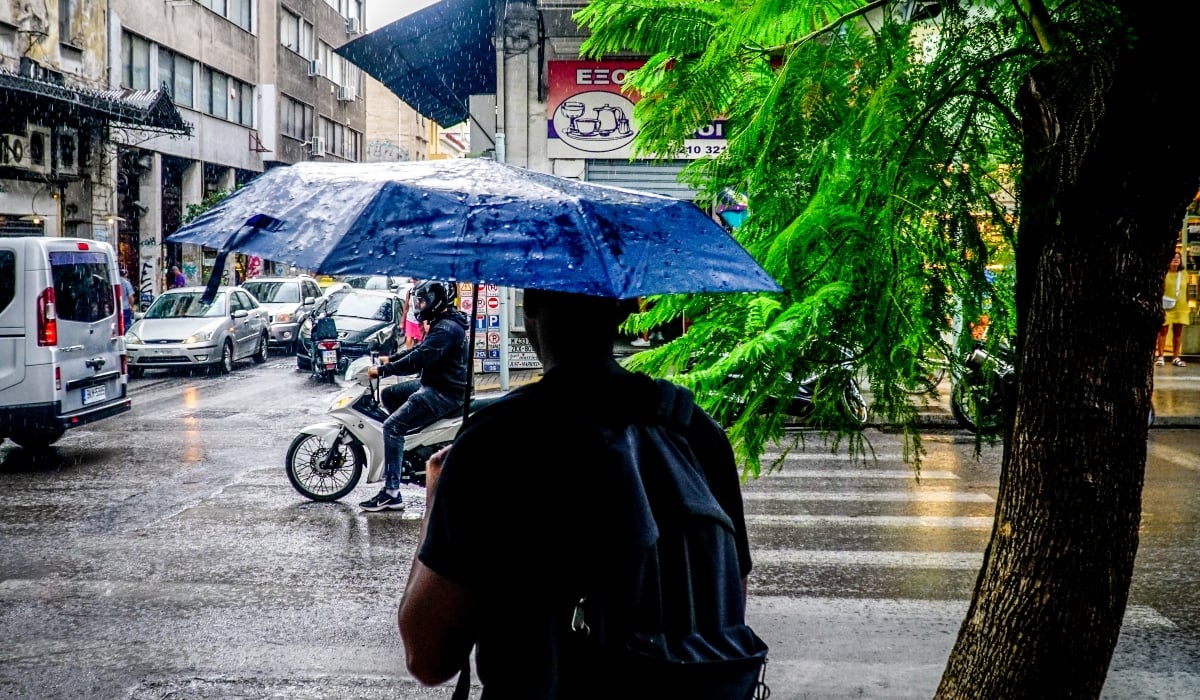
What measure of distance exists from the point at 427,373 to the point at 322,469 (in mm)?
1329

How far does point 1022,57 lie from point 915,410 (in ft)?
3.95

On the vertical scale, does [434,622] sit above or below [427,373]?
above

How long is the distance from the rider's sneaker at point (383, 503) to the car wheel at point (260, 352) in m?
14.3

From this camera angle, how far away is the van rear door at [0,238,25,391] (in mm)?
10039

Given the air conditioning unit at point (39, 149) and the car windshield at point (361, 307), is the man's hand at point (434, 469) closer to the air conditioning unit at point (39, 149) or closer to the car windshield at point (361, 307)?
the car windshield at point (361, 307)

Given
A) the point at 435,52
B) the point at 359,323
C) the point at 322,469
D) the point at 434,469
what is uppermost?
the point at 435,52

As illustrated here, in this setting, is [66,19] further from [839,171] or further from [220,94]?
[839,171]

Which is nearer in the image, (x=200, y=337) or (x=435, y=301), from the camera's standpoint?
(x=435, y=301)

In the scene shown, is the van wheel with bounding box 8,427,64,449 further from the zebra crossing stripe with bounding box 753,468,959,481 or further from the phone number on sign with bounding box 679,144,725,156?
the phone number on sign with bounding box 679,144,725,156

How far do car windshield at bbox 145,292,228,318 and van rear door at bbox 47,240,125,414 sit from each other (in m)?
8.47

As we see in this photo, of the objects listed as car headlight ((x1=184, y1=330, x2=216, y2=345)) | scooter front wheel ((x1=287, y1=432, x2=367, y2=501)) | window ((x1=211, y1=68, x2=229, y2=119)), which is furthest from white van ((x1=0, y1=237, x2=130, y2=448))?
window ((x1=211, y1=68, x2=229, y2=119))

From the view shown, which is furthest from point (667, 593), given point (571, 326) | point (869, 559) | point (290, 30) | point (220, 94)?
point (290, 30)

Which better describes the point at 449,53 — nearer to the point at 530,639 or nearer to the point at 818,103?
the point at 818,103

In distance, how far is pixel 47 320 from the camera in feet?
33.4
